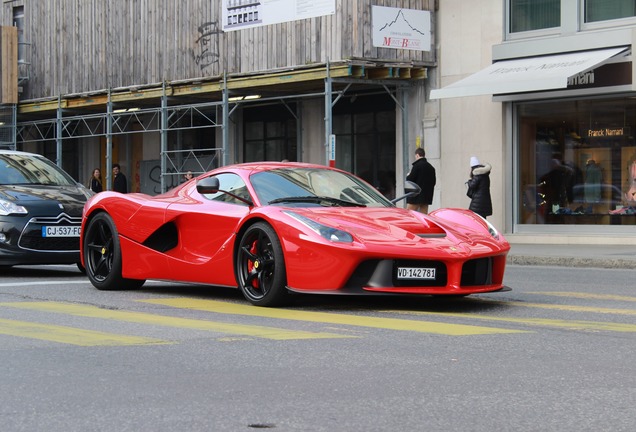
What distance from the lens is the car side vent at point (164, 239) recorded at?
1102cm

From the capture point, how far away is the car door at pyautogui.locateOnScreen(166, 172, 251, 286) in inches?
403

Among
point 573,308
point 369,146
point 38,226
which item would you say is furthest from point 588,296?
point 369,146

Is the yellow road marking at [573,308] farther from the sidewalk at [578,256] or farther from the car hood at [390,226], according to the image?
the sidewalk at [578,256]

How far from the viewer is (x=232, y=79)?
27.2 metres

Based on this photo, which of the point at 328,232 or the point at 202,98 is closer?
the point at 328,232

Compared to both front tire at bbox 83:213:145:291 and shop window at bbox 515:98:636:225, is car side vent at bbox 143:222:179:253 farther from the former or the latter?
shop window at bbox 515:98:636:225

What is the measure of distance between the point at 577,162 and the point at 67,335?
16936 mm

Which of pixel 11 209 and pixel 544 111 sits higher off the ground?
pixel 544 111

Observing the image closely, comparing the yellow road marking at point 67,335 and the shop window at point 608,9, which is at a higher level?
the shop window at point 608,9

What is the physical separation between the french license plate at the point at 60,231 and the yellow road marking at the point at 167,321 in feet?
11.1

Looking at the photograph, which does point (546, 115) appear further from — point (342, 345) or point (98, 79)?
point (342, 345)

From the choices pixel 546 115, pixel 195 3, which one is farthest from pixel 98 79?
pixel 546 115

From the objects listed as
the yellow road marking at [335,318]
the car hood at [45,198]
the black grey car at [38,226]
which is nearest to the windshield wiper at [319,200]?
the yellow road marking at [335,318]

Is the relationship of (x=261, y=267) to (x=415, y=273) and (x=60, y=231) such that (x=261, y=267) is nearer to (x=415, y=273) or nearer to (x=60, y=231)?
(x=415, y=273)
